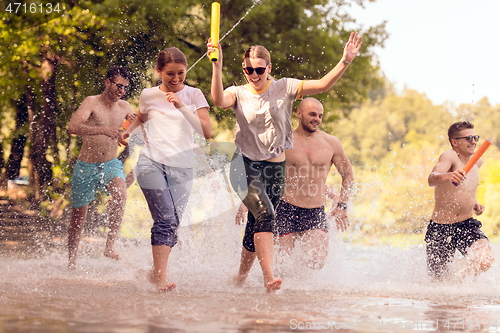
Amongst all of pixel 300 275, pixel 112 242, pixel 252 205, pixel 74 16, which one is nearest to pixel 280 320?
pixel 252 205

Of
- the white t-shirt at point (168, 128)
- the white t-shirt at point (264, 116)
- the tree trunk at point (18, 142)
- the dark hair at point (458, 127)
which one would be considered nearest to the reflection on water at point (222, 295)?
the white t-shirt at point (168, 128)

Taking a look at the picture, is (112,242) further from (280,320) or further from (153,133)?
(280,320)

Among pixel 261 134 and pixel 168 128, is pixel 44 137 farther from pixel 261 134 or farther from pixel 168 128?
pixel 261 134

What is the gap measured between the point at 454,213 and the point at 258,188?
207 centimetres

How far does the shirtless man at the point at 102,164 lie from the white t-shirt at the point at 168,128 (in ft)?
5.63

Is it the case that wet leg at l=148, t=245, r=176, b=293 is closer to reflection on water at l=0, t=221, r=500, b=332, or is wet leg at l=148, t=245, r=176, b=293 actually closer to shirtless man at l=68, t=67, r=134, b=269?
reflection on water at l=0, t=221, r=500, b=332

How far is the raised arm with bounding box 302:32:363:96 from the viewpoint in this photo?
16.3 feet

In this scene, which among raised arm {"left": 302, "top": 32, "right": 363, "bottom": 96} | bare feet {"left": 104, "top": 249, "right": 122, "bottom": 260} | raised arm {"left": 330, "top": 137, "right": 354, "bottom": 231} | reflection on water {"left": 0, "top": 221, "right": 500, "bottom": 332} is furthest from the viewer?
bare feet {"left": 104, "top": 249, "right": 122, "bottom": 260}

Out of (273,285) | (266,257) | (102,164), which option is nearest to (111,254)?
(102,164)

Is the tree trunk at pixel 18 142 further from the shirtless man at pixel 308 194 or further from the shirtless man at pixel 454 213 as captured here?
the shirtless man at pixel 454 213

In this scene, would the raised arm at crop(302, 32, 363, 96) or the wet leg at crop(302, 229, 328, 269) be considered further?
the wet leg at crop(302, 229, 328, 269)

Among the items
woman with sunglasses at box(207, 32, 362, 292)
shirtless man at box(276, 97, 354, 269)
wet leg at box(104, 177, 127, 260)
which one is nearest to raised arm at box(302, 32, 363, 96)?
woman with sunglasses at box(207, 32, 362, 292)

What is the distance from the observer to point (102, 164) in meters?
6.98

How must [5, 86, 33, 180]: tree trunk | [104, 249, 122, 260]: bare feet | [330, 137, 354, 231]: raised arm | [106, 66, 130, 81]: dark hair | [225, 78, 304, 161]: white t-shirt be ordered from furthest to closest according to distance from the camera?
1. [5, 86, 33, 180]: tree trunk
2. [104, 249, 122, 260]: bare feet
3. [106, 66, 130, 81]: dark hair
4. [330, 137, 354, 231]: raised arm
5. [225, 78, 304, 161]: white t-shirt
